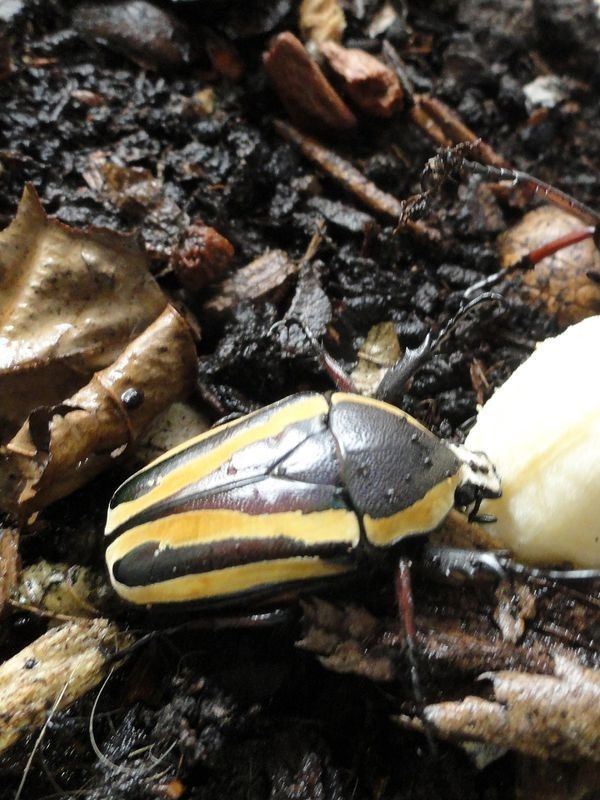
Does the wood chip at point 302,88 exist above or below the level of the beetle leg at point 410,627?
above

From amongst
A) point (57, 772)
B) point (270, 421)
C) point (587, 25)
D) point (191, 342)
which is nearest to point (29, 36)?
point (191, 342)

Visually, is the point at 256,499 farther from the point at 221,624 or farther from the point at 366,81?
the point at 366,81

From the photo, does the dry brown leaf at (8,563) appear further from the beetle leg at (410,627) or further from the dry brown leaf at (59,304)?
the beetle leg at (410,627)

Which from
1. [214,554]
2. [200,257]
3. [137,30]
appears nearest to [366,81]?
[137,30]

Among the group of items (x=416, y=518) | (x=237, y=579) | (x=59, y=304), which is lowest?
(x=416, y=518)

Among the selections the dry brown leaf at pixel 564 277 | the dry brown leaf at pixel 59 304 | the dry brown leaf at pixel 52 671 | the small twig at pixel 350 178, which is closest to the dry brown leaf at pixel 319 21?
the small twig at pixel 350 178

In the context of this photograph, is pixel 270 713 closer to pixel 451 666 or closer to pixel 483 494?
pixel 451 666
